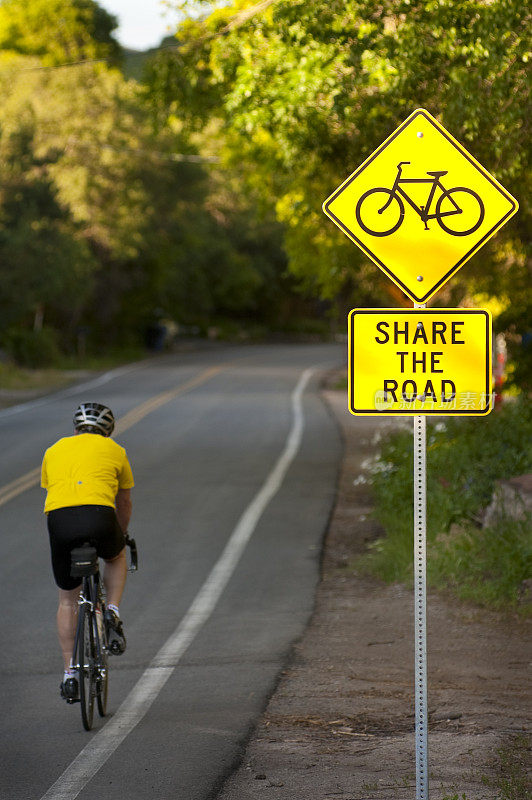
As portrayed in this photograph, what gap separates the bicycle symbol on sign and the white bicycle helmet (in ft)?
8.00

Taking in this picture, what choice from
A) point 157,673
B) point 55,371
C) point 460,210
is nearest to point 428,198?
point 460,210

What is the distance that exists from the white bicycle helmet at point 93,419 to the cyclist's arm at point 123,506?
16.8 inches

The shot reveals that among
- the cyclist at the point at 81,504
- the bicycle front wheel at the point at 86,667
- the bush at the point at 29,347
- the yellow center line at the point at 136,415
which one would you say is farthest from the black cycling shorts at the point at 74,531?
the bush at the point at 29,347

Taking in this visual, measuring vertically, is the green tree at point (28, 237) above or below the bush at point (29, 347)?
above

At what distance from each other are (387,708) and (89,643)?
1789 mm

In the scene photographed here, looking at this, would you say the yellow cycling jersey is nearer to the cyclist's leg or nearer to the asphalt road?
the cyclist's leg

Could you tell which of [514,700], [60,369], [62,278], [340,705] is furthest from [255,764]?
[60,369]

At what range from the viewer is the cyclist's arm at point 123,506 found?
24.2 feet

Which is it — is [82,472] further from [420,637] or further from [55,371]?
[55,371]

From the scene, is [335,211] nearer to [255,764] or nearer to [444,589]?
[255,764]

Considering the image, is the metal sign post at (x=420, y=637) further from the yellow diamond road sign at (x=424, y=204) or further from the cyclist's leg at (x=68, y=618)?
the cyclist's leg at (x=68, y=618)

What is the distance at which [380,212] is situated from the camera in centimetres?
545

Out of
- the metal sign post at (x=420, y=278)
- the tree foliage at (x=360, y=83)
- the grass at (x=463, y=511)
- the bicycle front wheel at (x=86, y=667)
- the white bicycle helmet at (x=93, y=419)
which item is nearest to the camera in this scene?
the metal sign post at (x=420, y=278)

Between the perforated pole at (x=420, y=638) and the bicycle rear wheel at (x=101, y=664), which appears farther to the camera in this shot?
the bicycle rear wheel at (x=101, y=664)
